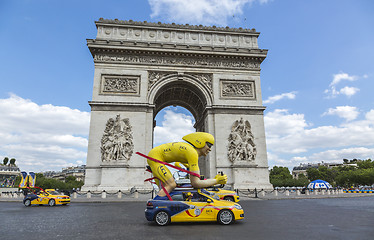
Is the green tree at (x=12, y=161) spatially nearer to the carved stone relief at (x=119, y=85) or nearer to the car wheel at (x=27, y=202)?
the carved stone relief at (x=119, y=85)

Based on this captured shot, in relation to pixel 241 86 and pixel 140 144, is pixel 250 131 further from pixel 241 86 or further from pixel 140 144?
pixel 140 144

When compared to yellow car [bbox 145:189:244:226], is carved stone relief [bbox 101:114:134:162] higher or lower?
higher

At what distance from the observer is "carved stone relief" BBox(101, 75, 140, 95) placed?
72.8 ft

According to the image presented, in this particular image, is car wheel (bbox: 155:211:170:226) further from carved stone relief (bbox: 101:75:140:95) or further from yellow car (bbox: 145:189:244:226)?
carved stone relief (bbox: 101:75:140:95)

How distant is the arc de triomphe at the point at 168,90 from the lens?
20703 millimetres

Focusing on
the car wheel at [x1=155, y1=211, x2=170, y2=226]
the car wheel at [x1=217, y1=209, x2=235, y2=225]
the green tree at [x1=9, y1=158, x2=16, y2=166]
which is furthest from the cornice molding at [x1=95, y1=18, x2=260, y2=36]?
the green tree at [x1=9, y1=158, x2=16, y2=166]

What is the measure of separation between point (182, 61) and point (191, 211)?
1891 centimetres

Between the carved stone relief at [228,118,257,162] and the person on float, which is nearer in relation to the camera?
the person on float

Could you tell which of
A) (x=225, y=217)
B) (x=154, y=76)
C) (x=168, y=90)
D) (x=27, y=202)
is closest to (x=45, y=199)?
(x=27, y=202)

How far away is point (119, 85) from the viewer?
73.6 feet

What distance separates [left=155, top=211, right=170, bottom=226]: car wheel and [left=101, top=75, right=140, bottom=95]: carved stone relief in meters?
17.1

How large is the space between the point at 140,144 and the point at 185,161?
48.0ft

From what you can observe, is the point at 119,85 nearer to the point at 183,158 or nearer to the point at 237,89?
the point at 237,89

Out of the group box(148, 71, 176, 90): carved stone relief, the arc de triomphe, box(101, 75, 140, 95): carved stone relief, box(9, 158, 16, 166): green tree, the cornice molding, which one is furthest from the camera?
box(9, 158, 16, 166): green tree
